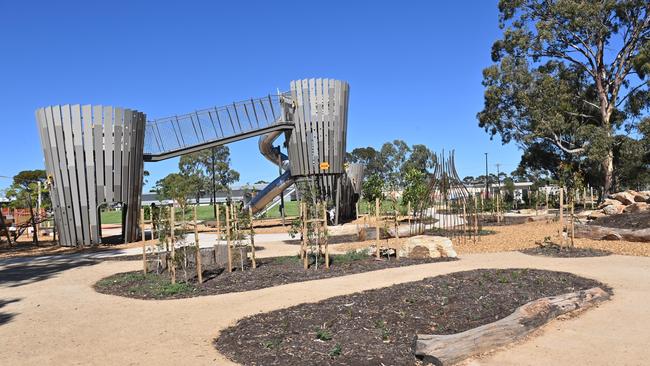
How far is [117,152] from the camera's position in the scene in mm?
19344

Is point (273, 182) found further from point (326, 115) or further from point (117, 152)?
point (117, 152)

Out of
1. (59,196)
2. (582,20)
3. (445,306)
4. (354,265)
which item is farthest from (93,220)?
(582,20)

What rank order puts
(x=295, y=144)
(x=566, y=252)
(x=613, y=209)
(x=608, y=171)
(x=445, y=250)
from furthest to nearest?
(x=608, y=171)
(x=295, y=144)
(x=613, y=209)
(x=566, y=252)
(x=445, y=250)

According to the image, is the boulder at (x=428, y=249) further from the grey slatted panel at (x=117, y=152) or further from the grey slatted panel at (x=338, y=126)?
the grey slatted panel at (x=117, y=152)

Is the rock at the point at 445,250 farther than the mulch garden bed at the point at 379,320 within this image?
Yes

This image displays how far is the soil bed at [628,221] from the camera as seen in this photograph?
53.0ft

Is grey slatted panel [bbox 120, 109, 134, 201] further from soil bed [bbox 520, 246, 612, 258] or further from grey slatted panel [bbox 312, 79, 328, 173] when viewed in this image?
soil bed [bbox 520, 246, 612, 258]

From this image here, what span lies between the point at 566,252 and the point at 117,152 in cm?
1607

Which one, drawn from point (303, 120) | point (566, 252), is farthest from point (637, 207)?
point (303, 120)

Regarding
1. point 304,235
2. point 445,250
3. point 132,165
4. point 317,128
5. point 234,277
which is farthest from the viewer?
point 317,128

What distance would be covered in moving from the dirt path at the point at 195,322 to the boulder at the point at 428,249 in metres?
1.21

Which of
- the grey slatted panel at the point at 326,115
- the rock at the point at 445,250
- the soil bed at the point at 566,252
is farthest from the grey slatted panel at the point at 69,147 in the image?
the soil bed at the point at 566,252

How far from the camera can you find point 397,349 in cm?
535

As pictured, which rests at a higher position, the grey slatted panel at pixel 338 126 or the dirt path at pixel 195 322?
the grey slatted panel at pixel 338 126
